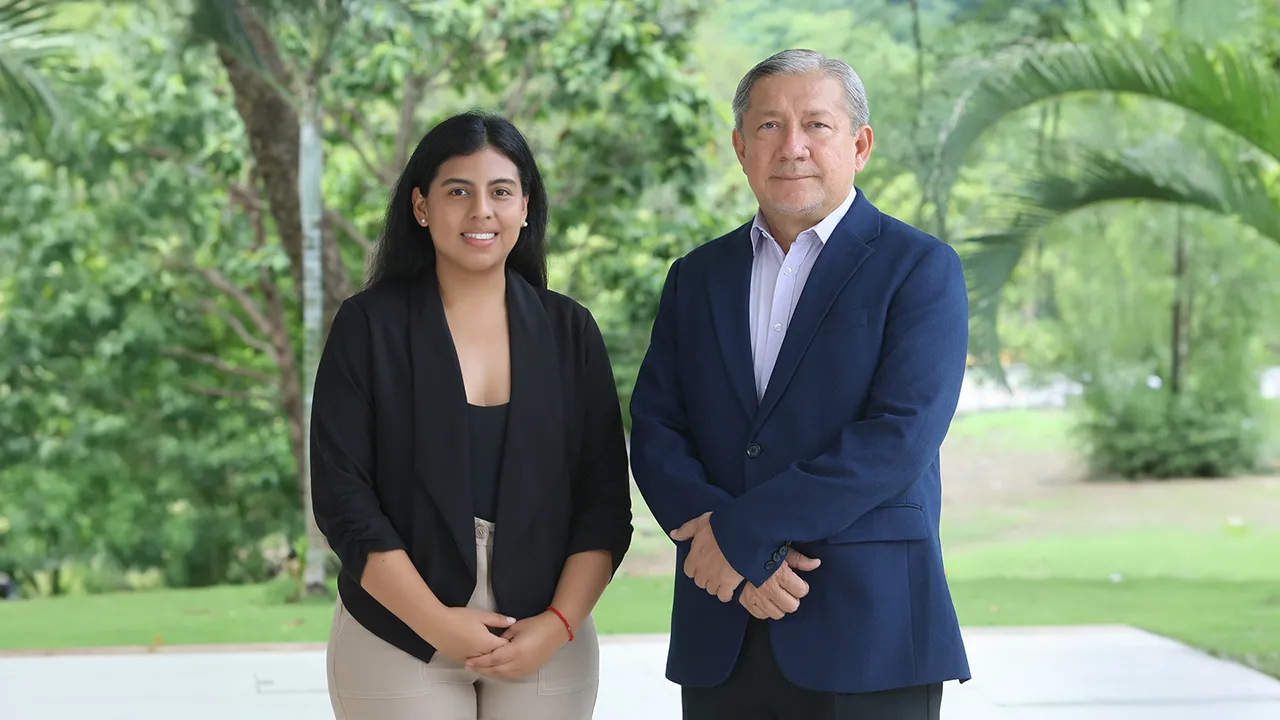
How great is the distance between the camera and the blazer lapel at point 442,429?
5.44ft

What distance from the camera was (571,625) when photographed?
67.4 inches

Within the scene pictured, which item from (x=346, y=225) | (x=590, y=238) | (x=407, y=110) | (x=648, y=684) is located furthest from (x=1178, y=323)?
(x=648, y=684)

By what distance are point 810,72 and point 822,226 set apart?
0.20 metres

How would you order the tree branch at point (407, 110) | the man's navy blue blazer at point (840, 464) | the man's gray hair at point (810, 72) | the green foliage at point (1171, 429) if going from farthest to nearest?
the green foliage at point (1171, 429)
the tree branch at point (407, 110)
the man's gray hair at point (810, 72)
the man's navy blue blazer at point (840, 464)

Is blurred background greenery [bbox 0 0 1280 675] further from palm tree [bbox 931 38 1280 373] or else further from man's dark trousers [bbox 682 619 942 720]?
man's dark trousers [bbox 682 619 942 720]

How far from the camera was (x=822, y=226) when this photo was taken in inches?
68.6

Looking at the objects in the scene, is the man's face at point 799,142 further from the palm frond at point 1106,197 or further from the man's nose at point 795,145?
the palm frond at point 1106,197

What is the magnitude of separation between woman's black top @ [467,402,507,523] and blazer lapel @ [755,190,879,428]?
0.33 m

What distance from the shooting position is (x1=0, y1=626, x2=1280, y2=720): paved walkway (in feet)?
13.0

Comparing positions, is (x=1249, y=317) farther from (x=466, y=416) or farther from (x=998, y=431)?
(x=466, y=416)

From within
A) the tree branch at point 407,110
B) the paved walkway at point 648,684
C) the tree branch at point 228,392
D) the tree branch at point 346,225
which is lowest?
the paved walkway at point 648,684

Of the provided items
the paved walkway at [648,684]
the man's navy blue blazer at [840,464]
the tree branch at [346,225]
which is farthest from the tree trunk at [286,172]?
the man's navy blue blazer at [840,464]

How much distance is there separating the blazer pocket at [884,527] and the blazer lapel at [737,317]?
188 mm

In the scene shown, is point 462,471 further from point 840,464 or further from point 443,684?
point 840,464
